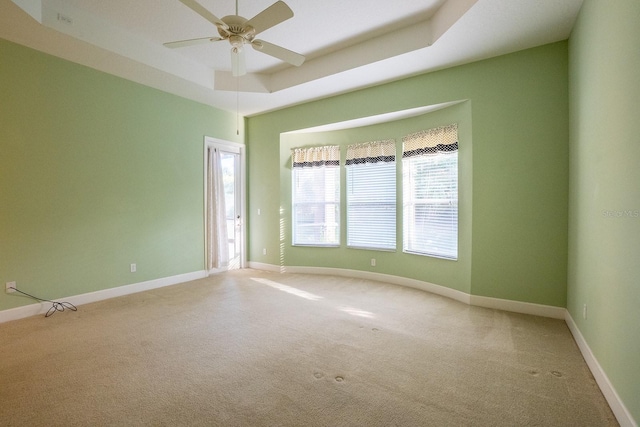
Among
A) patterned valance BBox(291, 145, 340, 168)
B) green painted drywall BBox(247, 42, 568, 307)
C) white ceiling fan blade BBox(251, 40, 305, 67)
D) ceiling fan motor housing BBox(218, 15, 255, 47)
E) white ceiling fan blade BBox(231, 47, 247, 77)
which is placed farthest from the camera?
patterned valance BBox(291, 145, 340, 168)

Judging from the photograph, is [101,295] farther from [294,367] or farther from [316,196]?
[316,196]

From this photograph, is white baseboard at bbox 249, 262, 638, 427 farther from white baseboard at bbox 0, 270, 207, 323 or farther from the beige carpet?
white baseboard at bbox 0, 270, 207, 323

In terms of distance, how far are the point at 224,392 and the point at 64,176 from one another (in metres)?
3.33

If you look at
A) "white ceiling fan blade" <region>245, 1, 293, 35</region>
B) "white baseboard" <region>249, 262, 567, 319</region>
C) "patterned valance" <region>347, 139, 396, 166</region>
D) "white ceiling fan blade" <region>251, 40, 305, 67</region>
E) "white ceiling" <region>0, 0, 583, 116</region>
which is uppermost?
"white ceiling" <region>0, 0, 583, 116</region>

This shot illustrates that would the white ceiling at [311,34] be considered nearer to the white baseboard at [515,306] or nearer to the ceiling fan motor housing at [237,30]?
the ceiling fan motor housing at [237,30]

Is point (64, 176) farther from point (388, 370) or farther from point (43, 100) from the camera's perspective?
point (388, 370)

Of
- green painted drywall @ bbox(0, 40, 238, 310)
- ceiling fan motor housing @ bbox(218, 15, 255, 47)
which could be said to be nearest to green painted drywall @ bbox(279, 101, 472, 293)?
green painted drywall @ bbox(0, 40, 238, 310)

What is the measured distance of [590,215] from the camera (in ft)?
7.85

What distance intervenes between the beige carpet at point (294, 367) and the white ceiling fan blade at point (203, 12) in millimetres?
2538

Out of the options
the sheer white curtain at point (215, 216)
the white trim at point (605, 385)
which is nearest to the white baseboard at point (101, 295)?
the sheer white curtain at point (215, 216)

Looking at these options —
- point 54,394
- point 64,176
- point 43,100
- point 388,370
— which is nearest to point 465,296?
point 388,370

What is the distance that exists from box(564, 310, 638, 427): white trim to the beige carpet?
55 millimetres

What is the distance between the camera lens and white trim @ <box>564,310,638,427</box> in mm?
1637

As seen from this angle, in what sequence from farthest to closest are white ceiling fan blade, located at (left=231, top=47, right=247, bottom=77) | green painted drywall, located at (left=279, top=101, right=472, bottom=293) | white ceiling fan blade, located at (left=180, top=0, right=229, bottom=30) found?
green painted drywall, located at (left=279, top=101, right=472, bottom=293) < white ceiling fan blade, located at (left=231, top=47, right=247, bottom=77) < white ceiling fan blade, located at (left=180, top=0, right=229, bottom=30)
